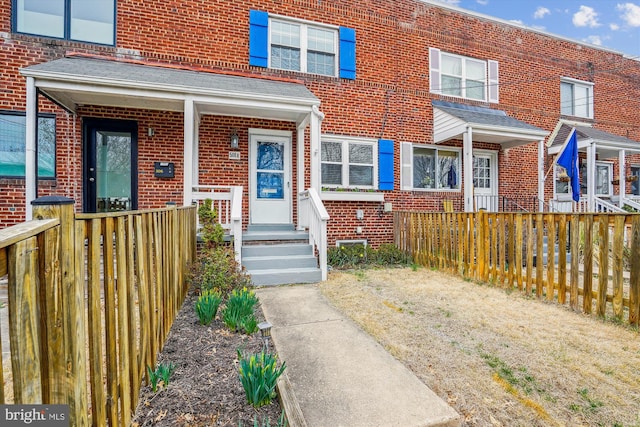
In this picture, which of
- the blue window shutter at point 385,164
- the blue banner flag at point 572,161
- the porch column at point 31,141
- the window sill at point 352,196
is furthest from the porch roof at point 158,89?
the blue banner flag at point 572,161

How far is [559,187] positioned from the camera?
11.1 meters

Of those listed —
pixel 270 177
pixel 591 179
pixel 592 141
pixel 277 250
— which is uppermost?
pixel 592 141

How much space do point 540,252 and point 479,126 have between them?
14.9ft

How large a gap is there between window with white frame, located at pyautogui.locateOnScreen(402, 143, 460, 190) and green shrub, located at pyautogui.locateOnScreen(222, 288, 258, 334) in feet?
22.4

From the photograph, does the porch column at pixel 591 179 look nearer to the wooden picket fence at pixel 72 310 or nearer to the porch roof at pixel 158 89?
the porch roof at pixel 158 89

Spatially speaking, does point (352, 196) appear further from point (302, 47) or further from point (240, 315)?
point (240, 315)

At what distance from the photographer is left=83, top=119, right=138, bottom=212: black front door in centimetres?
674

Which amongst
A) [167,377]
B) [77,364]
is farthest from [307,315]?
[77,364]

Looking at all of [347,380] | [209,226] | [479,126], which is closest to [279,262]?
[209,226]

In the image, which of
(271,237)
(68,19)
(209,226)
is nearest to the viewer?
(209,226)

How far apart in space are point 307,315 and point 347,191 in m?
4.89

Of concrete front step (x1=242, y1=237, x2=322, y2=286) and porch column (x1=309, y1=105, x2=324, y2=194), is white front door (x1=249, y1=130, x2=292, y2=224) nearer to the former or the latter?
concrete front step (x1=242, y1=237, x2=322, y2=286)

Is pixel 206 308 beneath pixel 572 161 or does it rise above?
beneath

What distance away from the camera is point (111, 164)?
6.92 metres
